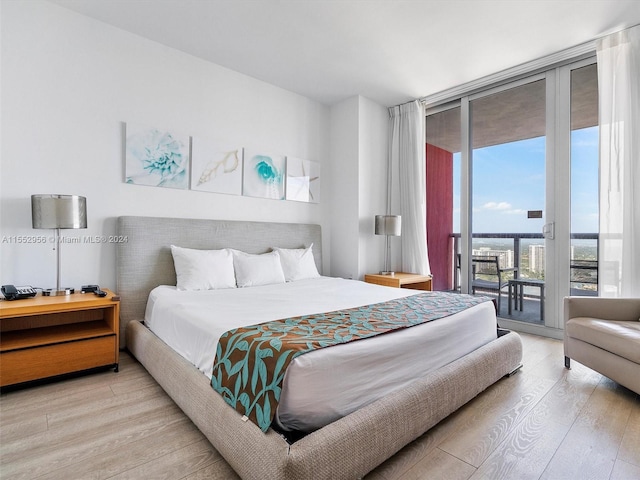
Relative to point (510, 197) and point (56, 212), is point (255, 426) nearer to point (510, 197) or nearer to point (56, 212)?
point (56, 212)

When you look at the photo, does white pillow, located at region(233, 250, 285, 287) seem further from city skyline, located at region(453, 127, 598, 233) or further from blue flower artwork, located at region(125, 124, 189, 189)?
city skyline, located at region(453, 127, 598, 233)

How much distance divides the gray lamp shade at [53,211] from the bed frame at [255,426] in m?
0.45

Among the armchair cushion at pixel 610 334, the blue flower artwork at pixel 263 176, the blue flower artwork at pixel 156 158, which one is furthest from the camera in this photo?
the blue flower artwork at pixel 263 176

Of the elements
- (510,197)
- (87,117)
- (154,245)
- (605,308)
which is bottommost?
(605,308)

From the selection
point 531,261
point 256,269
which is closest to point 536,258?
point 531,261

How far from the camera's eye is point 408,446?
64.5 inches

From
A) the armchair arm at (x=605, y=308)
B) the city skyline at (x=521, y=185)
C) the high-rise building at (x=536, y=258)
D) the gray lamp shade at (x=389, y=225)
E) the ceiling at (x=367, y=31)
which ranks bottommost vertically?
the armchair arm at (x=605, y=308)

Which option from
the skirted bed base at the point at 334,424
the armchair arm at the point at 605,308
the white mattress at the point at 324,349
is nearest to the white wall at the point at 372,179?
the white mattress at the point at 324,349

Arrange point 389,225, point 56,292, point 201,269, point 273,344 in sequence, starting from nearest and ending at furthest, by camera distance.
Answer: point 273,344, point 56,292, point 201,269, point 389,225

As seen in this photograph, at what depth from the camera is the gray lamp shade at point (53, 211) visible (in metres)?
2.34

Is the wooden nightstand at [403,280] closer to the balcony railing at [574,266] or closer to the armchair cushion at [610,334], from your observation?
the balcony railing at [574,266]

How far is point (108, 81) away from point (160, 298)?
190 cm

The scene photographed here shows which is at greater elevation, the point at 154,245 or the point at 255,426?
the point at 154,245

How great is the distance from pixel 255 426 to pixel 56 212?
2.11m
